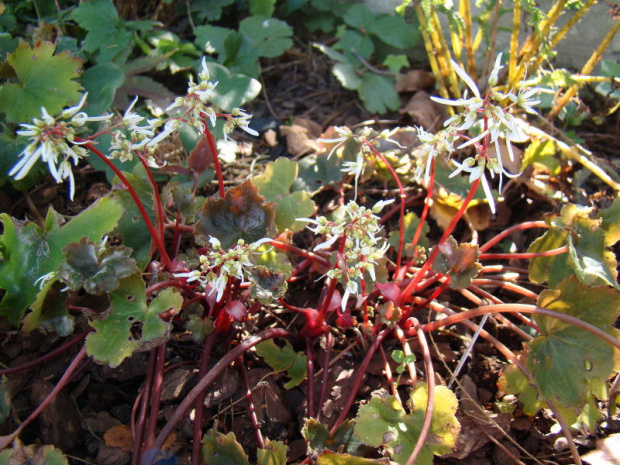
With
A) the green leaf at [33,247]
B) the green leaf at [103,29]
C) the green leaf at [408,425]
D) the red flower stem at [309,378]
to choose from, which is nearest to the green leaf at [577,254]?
the green leaf at [408,425]

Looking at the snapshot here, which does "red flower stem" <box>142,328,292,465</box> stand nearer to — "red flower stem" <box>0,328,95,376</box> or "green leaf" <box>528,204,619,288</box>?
"red flower stem" <box>0,328,95,376</box>

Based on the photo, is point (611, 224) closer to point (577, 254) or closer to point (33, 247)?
point (577, 254)

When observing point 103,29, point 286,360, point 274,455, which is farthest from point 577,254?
point 103,29

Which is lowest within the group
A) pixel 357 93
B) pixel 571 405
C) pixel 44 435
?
pixel 44 435

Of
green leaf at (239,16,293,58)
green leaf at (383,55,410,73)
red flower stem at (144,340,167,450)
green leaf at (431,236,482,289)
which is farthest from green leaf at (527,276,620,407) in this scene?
green leaf at (239,16,293,58)

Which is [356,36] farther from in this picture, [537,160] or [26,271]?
[26,271]

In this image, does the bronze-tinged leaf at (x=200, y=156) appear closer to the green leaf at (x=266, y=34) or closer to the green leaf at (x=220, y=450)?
the green leaf at (x=266, y=34)

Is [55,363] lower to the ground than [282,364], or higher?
lower

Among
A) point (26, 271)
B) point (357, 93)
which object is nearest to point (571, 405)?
point (26, 271)
